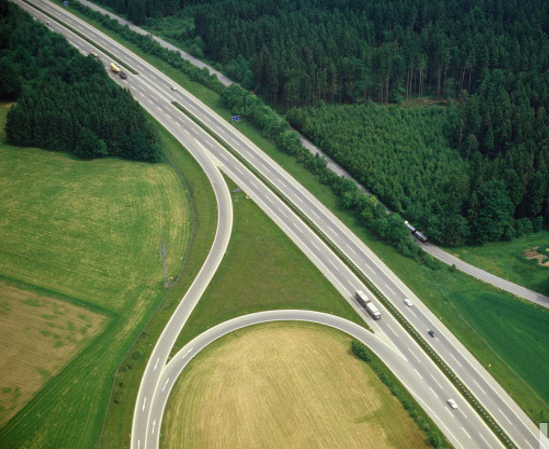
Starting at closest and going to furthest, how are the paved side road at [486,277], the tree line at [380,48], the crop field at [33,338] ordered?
1. the crop field at [33,338]
2. the paved side road at [486,277]
3. the tree line at [380,48]

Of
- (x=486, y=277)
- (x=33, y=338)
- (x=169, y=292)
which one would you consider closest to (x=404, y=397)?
(x=486, y=277)

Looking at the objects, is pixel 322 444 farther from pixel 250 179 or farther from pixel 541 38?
pixel 541 38

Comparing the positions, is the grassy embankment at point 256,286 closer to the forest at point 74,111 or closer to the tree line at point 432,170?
the tree line at point 432,170

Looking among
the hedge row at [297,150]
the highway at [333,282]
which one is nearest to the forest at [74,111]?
the highway at [333,282]

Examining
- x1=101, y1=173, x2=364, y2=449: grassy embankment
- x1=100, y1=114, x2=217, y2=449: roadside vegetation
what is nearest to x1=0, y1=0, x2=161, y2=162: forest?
x1=100, y1=114, x2=217, y2=449: roadside vegetation

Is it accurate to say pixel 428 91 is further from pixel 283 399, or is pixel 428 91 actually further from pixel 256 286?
pixel 283 399

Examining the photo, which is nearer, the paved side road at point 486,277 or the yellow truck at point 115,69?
the paved side road at point 486,277
